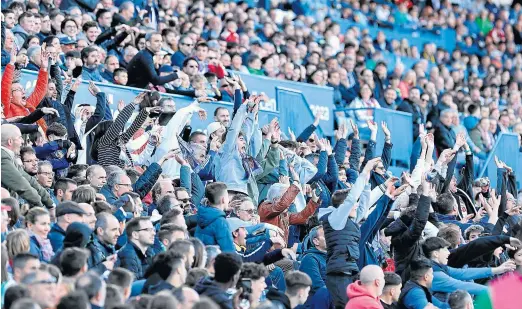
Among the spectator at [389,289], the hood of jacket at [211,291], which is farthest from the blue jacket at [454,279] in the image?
the hood of jacket at [211,291]

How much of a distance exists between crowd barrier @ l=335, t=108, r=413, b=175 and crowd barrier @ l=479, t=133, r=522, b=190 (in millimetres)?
1320

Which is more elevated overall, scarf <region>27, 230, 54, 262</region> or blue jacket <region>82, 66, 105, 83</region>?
scarf <region>27, 230, 54, 262</region>

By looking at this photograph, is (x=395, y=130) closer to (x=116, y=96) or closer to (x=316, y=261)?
(x=116, y=96)

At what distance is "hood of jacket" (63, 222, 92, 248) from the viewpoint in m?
8.80

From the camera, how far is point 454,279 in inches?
417

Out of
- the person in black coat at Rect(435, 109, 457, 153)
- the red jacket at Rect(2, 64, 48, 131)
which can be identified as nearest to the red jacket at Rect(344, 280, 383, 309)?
the red jacket at Rect(2, 64, 48, 131)

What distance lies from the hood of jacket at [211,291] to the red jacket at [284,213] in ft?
10.6

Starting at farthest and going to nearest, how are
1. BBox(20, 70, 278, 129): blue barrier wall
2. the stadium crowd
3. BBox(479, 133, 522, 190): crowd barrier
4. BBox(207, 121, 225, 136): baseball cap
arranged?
BBox(479, 133, 522, 190): crowd barrier < BBox(207, 121, 225, 136): baseball cap < BBox(20, 70, 278, 129): blue barrier wall < the stadium crowd

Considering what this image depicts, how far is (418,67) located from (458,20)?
534cm

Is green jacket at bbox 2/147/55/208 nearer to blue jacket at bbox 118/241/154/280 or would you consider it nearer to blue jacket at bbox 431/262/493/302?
blue jacket at bbox 118/241/154/280

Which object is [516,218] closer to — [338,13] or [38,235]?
[38,235]

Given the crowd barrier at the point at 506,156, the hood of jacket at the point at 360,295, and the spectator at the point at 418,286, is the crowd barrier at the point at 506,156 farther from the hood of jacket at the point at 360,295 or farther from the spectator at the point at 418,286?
the hood of jacket at the point at 360,295

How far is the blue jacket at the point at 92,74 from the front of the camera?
47.0 ft

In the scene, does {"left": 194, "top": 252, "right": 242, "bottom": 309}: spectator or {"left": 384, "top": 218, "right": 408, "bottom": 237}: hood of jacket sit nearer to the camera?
{"left": 194, "top": 252, "right": 242, "bottom": 309}: spectator
